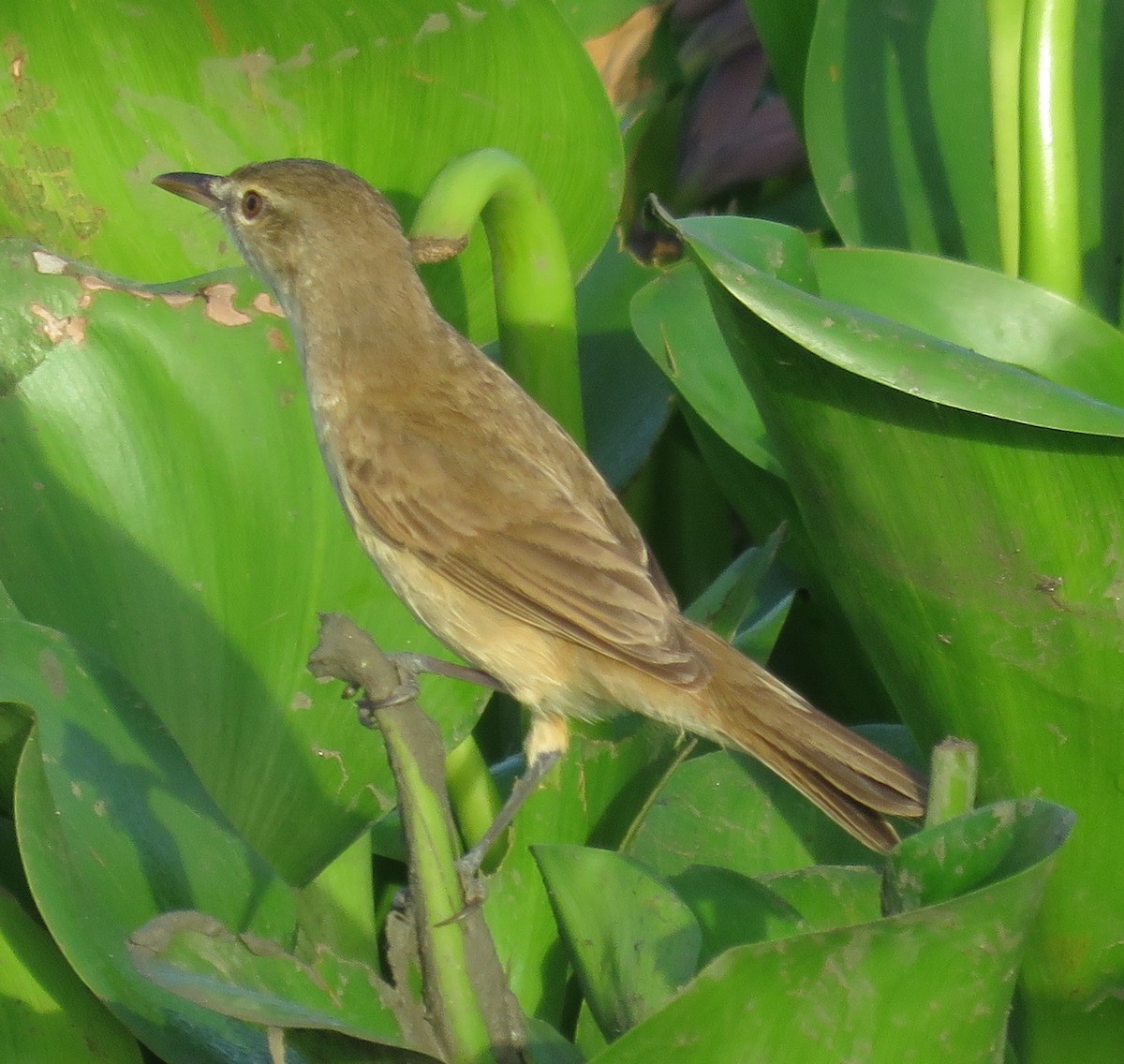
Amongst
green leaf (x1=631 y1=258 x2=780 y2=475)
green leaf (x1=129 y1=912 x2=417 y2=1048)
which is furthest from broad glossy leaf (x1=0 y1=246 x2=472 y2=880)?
green leaf (x1=631 y1=258 x2=780 y2=475)

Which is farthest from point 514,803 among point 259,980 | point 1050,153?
point 1050,153

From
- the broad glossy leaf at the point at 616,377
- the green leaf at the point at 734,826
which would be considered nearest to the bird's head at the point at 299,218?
the broad glossy leaf at the point at 616,377

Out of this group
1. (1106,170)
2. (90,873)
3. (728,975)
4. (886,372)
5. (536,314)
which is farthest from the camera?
(1106,170)

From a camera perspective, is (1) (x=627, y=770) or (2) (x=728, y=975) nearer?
(2) (x=728, y=975)

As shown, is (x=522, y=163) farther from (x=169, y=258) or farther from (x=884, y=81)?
(x=884, y=81)

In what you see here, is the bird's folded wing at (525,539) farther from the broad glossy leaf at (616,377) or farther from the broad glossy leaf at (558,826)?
the broad glossy leaf at (616,377)

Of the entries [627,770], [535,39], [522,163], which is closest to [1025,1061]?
[627,770]
